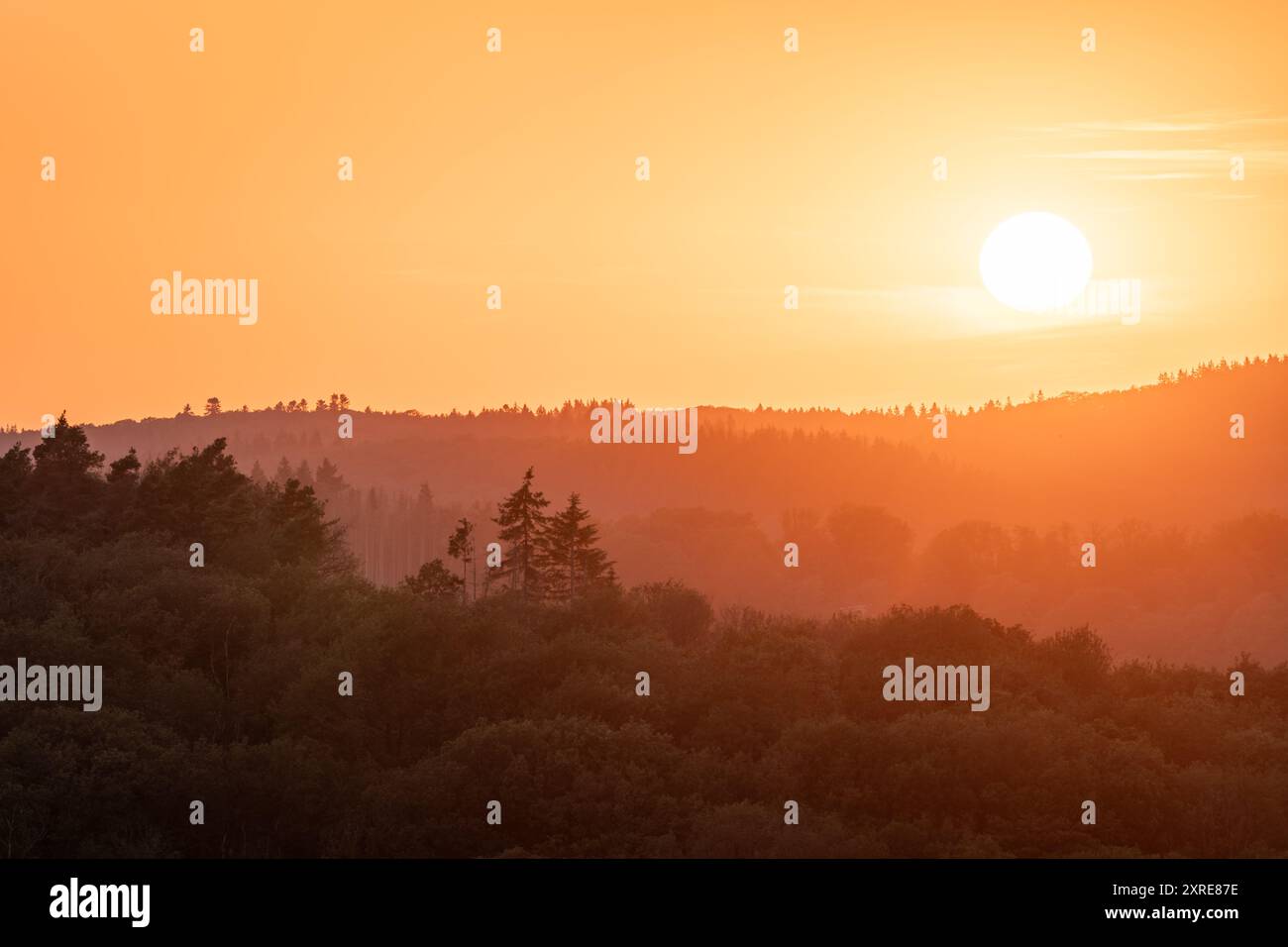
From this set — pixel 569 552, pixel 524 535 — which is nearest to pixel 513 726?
pixel 569 552

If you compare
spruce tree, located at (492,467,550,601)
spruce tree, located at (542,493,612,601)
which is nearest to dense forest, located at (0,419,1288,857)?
spruce tree, located at (542,493,612,601)

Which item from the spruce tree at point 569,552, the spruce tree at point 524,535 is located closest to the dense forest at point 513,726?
the spruce tree at point 569,552

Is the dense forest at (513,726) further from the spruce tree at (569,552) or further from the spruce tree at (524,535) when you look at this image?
the spruce tree at (524,535)

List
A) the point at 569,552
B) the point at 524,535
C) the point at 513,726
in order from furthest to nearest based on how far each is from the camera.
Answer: the point at 524,535, the point at 569,552, the point at 513,726

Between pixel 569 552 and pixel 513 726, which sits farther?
pixel 569 552

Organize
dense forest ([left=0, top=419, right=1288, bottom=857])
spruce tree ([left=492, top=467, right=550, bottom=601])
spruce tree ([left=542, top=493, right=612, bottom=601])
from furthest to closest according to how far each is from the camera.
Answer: spruce tree ([left=492, top=467, right=550, bottom=601]) < spruce tree ([left=542, top=493, right=612, bottom=601]) < dense forest ([left=0, top=419, right=1288, bottom=857])

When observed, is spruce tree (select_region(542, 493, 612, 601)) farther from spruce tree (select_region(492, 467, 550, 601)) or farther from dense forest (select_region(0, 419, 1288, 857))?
dense forest (select_region(0, 419, 1288, 857))

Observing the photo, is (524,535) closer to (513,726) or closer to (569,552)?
(569,552)

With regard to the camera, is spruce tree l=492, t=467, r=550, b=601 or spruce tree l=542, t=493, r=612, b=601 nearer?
spruce tree l=542, t=493, r=612, b=601
